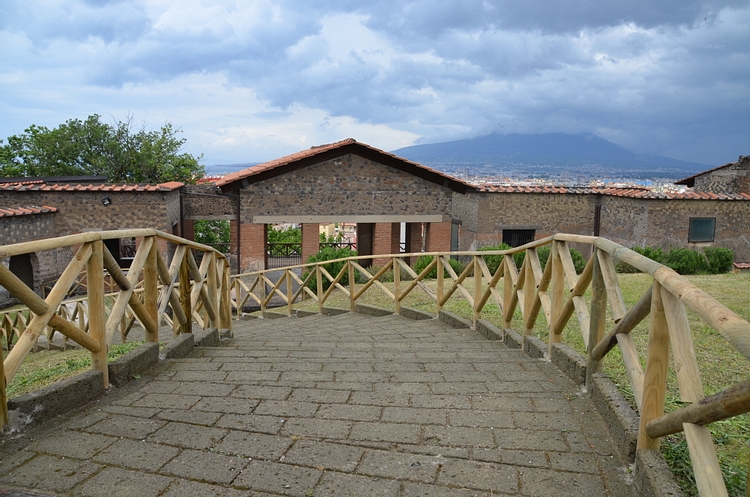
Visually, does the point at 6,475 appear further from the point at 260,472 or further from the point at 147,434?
the point at 260,472

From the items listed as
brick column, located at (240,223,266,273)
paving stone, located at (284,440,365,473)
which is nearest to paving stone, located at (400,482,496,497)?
paving stone, located at (284,440,365,473)

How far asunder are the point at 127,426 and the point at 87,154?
31717 millimetres

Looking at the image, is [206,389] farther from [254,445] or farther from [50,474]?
[50,474]

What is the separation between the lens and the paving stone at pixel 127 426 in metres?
2.82

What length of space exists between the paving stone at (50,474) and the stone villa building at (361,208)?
1539 centimetres

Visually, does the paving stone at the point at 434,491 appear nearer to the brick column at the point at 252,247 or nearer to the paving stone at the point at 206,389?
the paving stone at the point at 206,389

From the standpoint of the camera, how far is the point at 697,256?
15.2 meters

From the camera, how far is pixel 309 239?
755 inches

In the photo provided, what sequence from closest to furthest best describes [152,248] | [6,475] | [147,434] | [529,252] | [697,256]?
1. [6,475]
2. [147,434]
3. [152,248]
4. [529,252]
5. [697,256]

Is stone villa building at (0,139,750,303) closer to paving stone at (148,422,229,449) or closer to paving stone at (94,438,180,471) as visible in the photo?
paving stone at (148,422,229,449)

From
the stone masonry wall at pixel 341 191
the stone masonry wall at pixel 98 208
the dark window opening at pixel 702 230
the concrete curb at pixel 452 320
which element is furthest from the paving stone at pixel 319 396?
the dark window opening at pixel 702 230

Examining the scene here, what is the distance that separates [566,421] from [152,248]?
3.03 meters

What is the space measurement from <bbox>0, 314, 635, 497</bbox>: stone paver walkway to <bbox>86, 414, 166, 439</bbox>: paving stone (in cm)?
1

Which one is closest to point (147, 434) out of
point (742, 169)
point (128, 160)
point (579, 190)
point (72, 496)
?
point (72, 496)
